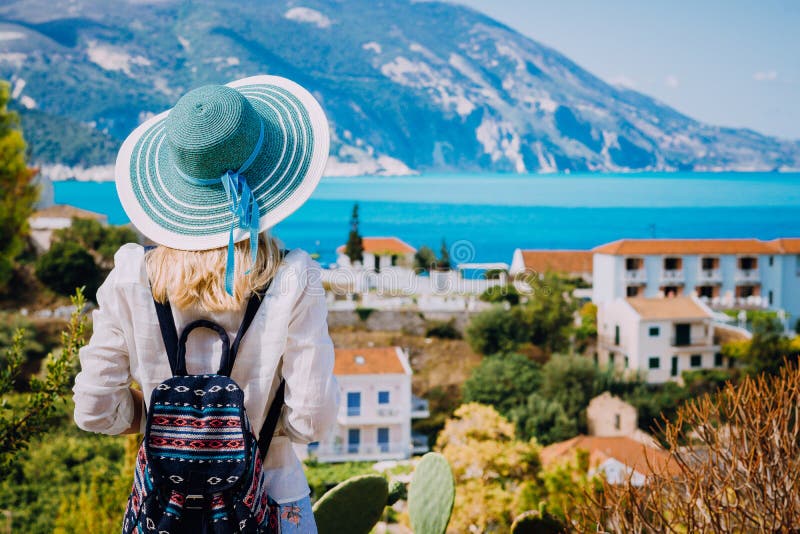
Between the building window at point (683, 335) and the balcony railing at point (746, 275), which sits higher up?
the balcony railing at point (746, 275)

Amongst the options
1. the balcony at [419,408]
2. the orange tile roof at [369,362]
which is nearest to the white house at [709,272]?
the balcony at [419,408]

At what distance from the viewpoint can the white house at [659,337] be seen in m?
20.3

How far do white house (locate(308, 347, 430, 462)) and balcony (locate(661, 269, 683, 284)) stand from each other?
1128 cm

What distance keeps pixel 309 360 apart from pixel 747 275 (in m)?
26.7

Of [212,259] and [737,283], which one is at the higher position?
[737,283]

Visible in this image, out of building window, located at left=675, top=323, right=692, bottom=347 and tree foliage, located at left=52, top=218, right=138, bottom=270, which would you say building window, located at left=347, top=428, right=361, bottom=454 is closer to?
tree foliage, located at left=52, top=218, right=138, bottom=270

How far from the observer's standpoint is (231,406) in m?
0.86

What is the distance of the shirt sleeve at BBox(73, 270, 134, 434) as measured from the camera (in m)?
0.90

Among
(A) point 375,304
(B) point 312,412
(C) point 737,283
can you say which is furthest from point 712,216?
(B) point 312,412

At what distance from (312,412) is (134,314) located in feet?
0.72

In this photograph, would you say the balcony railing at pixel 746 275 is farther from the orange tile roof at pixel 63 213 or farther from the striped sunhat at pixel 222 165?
the striped sunhat at pixel 222 165

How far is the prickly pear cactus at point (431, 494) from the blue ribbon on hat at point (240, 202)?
798mm

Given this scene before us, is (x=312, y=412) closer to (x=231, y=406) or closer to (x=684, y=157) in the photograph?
(x=231, y=406)

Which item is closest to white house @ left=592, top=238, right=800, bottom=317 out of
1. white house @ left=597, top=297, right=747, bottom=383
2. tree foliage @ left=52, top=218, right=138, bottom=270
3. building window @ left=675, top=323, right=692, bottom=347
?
white house @ left=597, top=297, right=747, bottom=383
